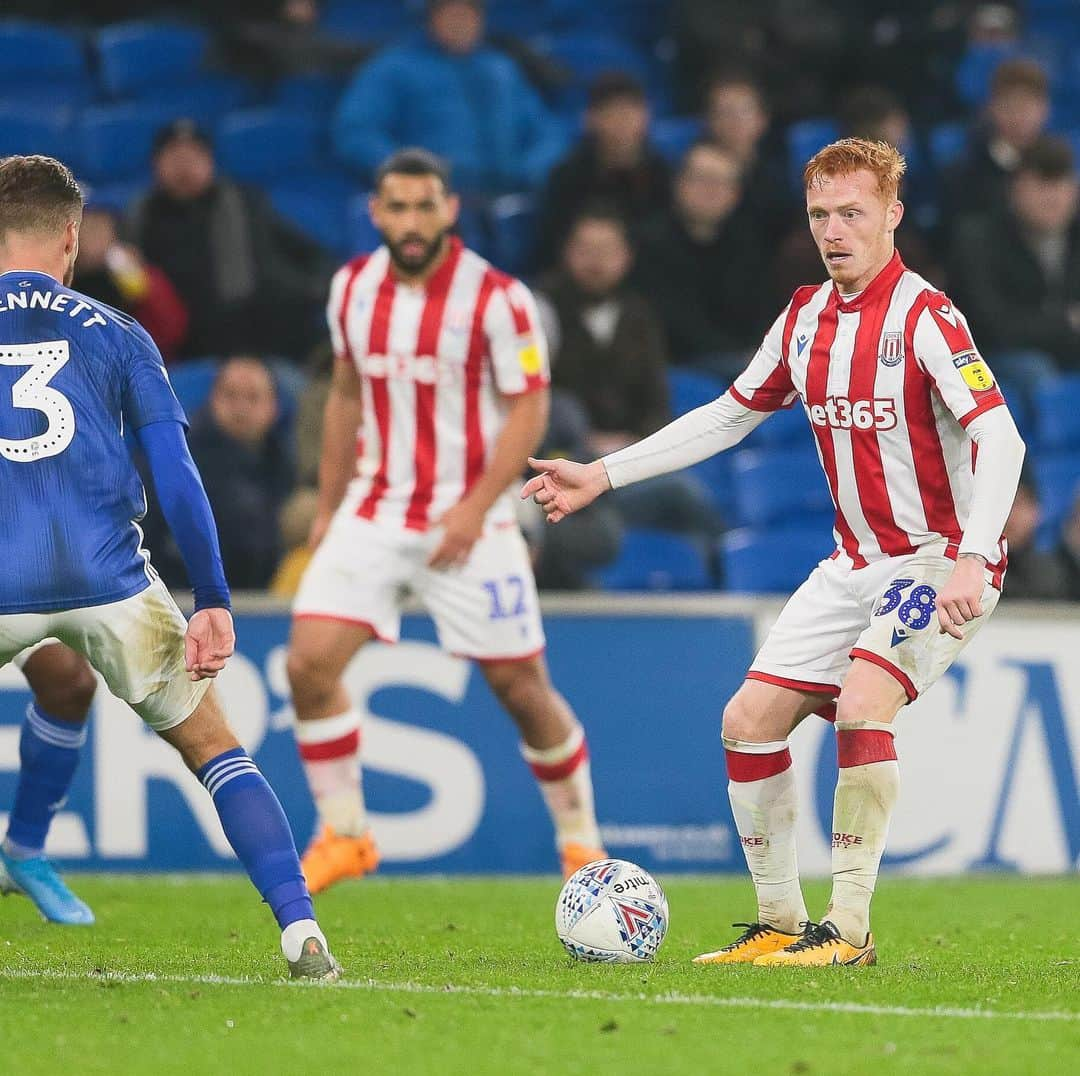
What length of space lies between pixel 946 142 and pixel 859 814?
951 centimetres

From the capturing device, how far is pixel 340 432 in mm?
8578

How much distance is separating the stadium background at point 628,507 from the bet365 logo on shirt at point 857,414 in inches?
146

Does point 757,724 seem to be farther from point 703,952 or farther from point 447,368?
point 447,368

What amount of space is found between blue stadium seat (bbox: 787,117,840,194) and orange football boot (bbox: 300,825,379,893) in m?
6.82

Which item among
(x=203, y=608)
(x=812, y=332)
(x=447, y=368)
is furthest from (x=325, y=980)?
(x=447, y=368)

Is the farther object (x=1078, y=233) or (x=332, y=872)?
(x=1078, y=233)

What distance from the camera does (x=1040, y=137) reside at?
13594mm

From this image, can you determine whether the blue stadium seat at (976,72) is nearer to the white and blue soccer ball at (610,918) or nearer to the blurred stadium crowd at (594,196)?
the blurred stadium crowd at (594,196)

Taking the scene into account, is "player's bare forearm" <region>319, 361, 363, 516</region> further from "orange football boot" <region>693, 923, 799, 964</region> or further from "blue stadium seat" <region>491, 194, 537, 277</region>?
"blue stadium seat" <region>491, 194, 537, 277</region>

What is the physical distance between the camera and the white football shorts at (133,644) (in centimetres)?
527

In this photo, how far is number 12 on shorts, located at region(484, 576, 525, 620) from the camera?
829 centimetres

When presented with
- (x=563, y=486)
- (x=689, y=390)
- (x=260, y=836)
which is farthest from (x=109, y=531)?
Result: (x=689, y=390)

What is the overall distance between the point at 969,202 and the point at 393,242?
6208 mm

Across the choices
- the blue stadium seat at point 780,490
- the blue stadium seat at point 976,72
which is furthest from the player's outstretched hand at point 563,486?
the blue stadium seat at point 976,72
